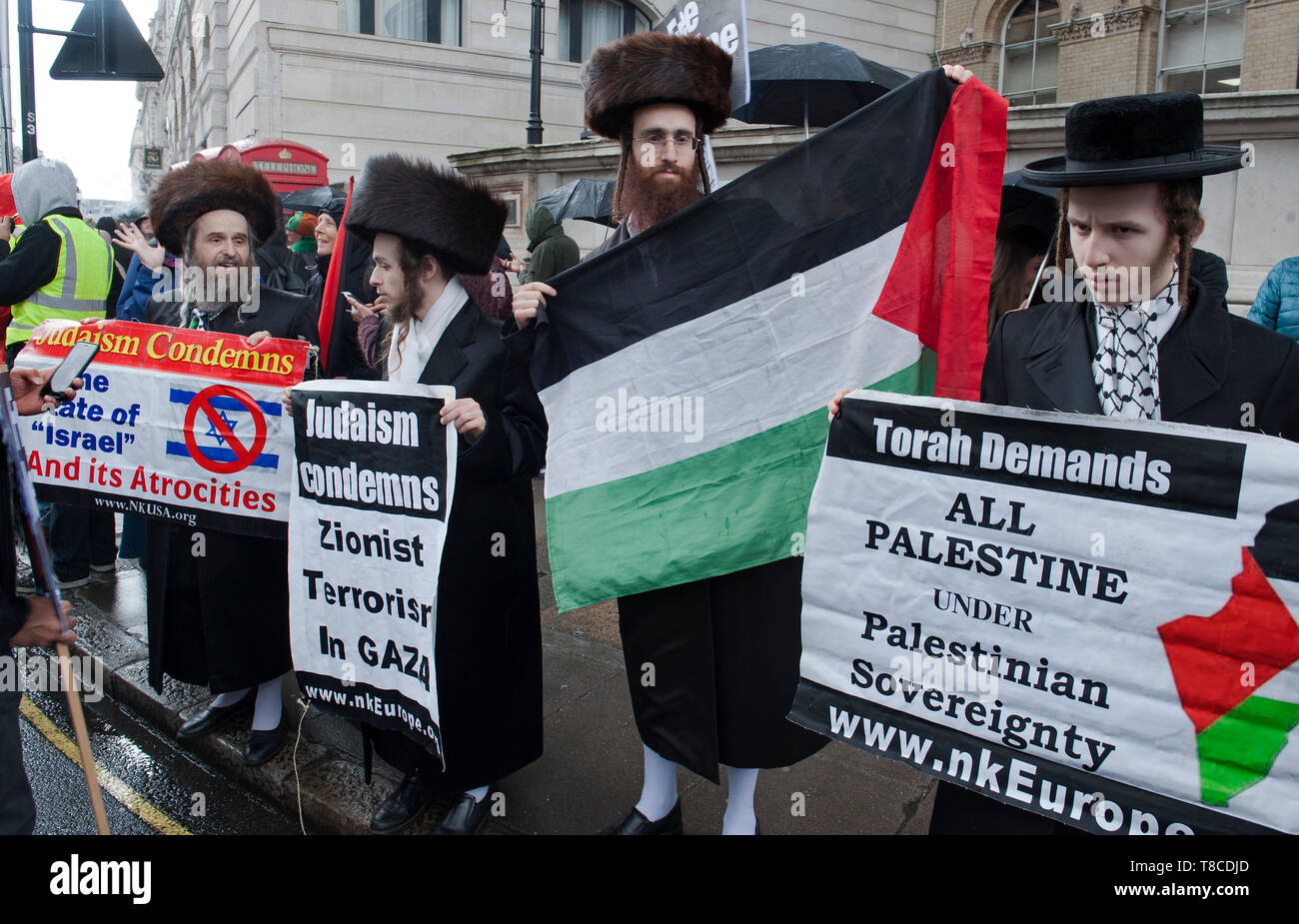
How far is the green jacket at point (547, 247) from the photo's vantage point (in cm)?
802

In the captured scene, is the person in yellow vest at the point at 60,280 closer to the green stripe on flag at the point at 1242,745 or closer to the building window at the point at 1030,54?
the green stripe on flag at the point at 1242,745

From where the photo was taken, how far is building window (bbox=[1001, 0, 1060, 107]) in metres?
20.2

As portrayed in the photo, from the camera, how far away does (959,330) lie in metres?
2.42

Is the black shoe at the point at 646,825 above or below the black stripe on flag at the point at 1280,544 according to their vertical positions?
below

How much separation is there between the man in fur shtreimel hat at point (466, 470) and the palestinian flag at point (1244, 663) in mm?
1913

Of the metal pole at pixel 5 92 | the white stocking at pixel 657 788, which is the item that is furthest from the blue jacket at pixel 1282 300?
the metal pole at pixel 5 92

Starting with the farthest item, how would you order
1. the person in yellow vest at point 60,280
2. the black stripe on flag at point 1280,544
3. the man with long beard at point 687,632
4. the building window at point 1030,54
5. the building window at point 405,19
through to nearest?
the building window at point 1030,54
the building window at point 405,19
the person in yellow vest at point 60,280
the man with long beard at point 687,632
the black stripe on flag at point 1280,544

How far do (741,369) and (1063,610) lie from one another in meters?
1.12

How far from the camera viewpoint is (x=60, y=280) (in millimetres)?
5758

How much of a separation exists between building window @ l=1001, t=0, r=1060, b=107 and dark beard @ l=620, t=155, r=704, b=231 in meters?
19.9

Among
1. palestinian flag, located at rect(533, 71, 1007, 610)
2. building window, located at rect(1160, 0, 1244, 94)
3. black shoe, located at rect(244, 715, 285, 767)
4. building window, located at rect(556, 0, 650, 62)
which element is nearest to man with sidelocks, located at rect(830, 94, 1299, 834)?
palestinian flag, located at rect(533, 71, 1007, 610)

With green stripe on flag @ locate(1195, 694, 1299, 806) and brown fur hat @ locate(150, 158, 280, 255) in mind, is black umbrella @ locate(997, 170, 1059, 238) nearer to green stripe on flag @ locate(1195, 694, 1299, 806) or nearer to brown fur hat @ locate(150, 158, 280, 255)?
green stripe on flag @ locate(1195, 694, 1299, 806)
